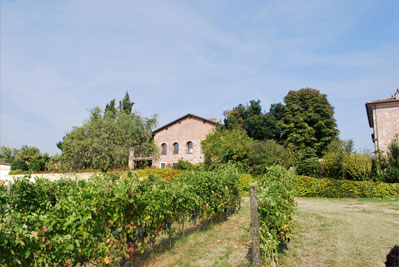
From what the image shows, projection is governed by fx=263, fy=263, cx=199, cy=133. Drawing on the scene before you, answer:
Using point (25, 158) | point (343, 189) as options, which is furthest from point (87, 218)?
point (25, 158)

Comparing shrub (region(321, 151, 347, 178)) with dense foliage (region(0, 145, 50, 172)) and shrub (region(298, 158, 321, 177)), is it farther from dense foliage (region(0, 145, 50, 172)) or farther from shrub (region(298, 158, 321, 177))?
dense foliage (region(0, 145, 50, 172))

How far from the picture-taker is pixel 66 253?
366cm

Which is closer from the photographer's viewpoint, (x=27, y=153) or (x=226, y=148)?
(x=226, y=148)

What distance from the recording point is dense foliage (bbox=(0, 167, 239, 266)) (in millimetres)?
3267

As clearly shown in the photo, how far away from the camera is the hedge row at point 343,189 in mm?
14531

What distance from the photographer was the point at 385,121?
2048 cm

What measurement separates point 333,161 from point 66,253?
18.3m

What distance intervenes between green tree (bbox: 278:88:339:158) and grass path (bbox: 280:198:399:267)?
75.9ft

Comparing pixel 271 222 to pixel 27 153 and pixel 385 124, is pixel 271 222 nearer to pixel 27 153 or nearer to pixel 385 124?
pixel 385 124

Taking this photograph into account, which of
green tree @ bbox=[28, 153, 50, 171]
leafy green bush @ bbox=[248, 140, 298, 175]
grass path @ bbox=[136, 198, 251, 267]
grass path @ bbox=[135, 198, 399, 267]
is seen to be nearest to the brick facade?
leafy green bush @ bbox=[248, 140, 298, 175]

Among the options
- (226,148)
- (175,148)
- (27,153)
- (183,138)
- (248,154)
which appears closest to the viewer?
(248,154)

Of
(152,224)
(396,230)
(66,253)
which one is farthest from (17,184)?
(396,230)

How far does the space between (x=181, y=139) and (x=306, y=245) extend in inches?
1117

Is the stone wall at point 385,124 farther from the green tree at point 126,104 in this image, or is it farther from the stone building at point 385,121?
the green tree at point 126,104
